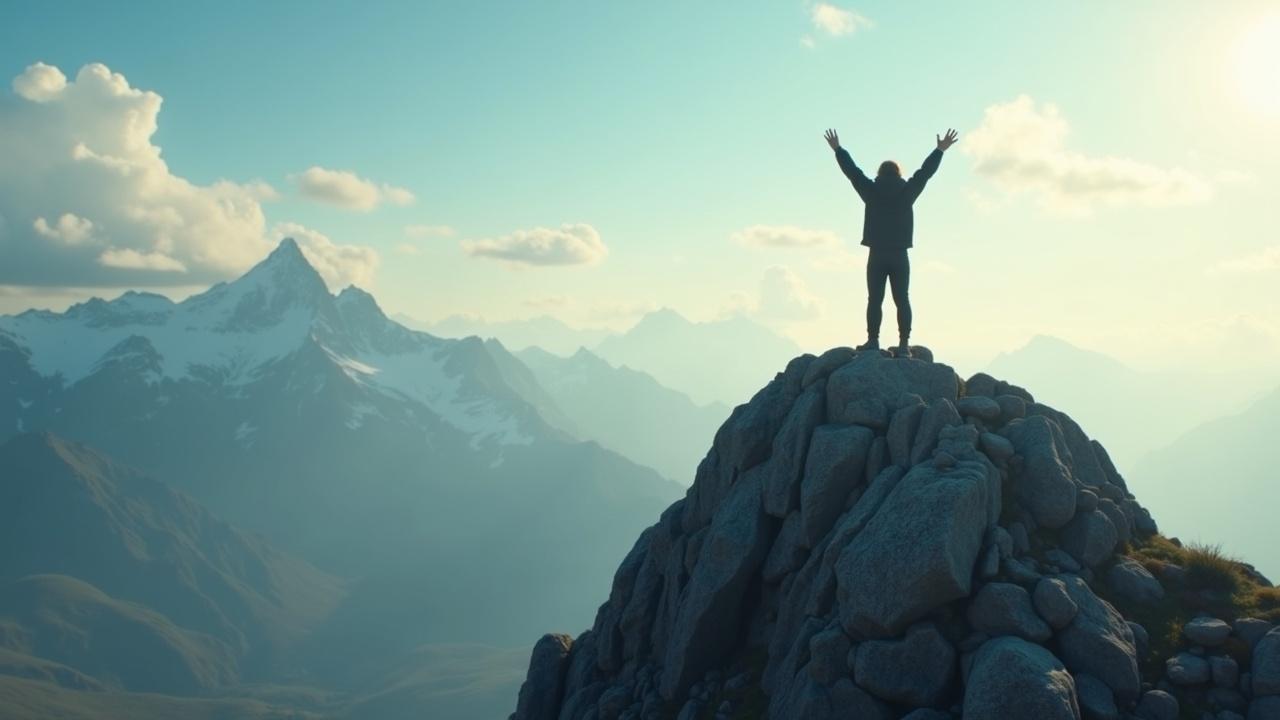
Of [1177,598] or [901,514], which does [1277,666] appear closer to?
[1177,598]

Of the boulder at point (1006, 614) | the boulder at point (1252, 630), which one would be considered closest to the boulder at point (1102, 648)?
the boulder at point (1006, 614)

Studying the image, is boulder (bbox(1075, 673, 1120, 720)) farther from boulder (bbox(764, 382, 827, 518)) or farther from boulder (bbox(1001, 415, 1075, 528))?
boulder (bbox(764, 382, 827, 518))

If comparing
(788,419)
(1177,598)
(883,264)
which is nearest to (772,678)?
(788,419)

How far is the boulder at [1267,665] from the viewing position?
20.7m

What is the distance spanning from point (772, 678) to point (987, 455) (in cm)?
964

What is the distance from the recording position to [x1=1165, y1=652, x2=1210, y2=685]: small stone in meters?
21.3

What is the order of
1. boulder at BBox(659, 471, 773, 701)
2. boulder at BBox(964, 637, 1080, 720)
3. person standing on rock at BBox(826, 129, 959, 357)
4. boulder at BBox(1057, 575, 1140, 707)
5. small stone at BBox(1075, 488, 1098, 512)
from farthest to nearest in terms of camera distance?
person standing on rock at BBox(826, 129, 959, 357) < boulder at BBox(659, 471, 773, 701) < small stone at BBox(1075, 488, 1098, 512) < boulder at BBox(1057, 575, 1140, 707) < boulder at BBox(964, 637, 1080, 720)

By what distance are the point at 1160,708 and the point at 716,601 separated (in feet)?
44.7

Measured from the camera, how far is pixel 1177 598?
24.3 meters

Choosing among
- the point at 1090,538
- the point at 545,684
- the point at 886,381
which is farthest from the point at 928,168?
the point at 545,684

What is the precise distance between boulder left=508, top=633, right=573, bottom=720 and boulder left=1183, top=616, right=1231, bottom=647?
2576 cm

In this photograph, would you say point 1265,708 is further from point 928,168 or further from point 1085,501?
point 928,168

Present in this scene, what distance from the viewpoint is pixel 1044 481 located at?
26453 millimetres

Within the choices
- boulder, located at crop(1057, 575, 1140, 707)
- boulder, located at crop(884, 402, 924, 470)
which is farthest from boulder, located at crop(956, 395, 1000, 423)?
boulder, located at crop(1057, 575, 1140, 707)
